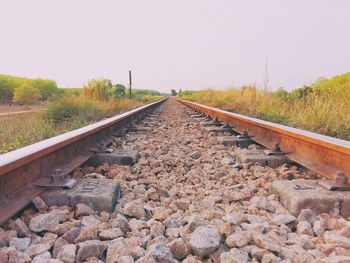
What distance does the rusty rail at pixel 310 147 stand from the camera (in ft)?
9.12

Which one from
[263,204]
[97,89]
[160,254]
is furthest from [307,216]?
[97,89]

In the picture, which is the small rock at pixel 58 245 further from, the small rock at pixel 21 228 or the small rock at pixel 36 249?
the small rock at pixel 21 228

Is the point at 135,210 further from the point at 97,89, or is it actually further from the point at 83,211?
the point at 97,89

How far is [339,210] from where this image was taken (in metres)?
2.21

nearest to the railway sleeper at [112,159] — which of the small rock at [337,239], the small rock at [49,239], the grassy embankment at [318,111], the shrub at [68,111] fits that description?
the small rock at [49,239]

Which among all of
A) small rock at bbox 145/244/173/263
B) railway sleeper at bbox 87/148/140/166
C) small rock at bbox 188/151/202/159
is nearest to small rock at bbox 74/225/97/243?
small rock at bbox 145/244/173/263

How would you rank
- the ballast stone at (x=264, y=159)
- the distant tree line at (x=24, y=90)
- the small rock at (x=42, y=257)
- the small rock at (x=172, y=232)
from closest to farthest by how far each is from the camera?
the small rock at (x=42, y=257) → the small rock at (x=172, y=232) → the ballast stone at (x=264, y=159) → the distant tree line at (x=24, y=90)

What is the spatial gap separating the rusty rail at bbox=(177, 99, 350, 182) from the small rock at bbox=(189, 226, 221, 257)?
1.13 meters

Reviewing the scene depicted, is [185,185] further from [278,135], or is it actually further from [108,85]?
[108,85]

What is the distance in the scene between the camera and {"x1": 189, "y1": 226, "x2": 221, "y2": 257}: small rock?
1.70m

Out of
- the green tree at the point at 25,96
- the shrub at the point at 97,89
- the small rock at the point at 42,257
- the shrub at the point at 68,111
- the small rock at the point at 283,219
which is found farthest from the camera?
the green tree at the point at 25,96

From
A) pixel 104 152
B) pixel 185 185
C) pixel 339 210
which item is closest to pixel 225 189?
pixel 185 185

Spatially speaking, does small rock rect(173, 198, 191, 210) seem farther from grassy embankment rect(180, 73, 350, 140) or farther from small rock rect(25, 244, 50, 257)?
grassy embankment rect(180, 73, 350, 140)

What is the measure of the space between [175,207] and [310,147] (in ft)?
5.19
